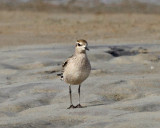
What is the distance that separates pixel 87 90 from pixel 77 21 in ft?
46.9

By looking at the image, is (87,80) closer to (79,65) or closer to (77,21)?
(79,65)

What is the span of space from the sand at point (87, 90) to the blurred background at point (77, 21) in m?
3.78

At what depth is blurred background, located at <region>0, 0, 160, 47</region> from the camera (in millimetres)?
19562

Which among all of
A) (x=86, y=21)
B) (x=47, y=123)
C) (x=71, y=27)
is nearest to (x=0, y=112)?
(x=47, y=123)

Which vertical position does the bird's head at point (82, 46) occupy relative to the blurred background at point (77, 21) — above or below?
below

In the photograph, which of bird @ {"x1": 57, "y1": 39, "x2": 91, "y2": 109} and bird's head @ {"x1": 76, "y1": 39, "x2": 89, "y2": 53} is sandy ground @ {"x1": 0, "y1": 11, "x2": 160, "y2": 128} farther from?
bird's head @ {"x1": 76, "y1": 39, "x2": 89, "y2": 53}

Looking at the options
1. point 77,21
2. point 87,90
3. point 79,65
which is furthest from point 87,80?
point 77,21

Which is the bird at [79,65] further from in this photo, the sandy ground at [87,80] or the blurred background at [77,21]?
the blurred background at [77,21]

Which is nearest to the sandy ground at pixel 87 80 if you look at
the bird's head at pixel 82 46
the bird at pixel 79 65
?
the bird at pixel 79 65

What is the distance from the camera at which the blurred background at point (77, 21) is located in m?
19.6

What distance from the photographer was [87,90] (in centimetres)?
1042

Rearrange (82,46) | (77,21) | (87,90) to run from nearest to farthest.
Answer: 1. (82,46)
2. (87,90)
3. (77,21)

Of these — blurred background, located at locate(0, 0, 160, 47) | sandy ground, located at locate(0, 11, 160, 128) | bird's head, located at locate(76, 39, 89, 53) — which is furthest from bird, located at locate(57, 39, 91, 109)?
blurred background, located at locate(0, 0, 160, 47)

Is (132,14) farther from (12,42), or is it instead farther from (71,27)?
(12,42)
